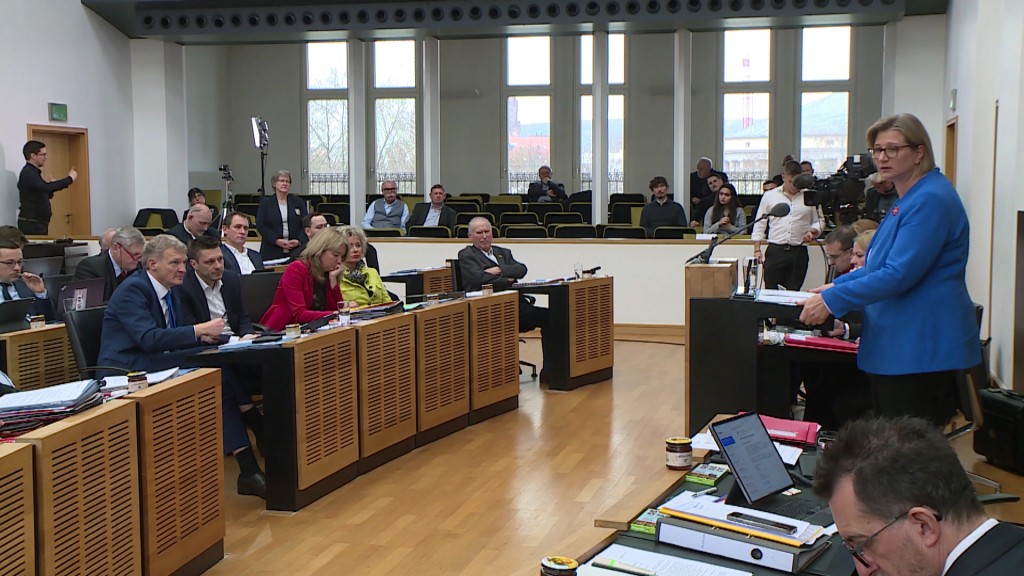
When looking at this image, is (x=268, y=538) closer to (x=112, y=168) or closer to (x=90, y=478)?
(x=90, y=478)

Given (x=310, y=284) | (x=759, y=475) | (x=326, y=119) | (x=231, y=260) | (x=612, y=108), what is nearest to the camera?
(x=759, y=475)

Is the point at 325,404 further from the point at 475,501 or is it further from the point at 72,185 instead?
the point at 72,185

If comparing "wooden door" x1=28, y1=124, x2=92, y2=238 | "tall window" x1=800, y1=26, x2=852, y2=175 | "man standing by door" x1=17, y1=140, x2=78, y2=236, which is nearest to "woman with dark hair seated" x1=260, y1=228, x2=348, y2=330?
"man standing by door" x1=17, y1=140, x2=78, y2=236

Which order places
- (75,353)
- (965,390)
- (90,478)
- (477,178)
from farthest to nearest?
(477,178) → (75,353) → (965,390) → (90,478)

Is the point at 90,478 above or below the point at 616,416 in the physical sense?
above

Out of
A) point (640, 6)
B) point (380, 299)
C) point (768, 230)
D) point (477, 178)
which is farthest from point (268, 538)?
point (477, 178)

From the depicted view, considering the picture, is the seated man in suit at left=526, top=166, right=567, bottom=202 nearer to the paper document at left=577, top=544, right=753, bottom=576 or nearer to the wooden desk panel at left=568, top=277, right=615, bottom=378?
the wooden desk panel at left=568, top=277, right=615, bottom=378

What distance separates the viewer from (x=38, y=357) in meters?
4.81

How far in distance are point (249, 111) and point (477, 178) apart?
437cm

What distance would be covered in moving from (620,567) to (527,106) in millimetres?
17221

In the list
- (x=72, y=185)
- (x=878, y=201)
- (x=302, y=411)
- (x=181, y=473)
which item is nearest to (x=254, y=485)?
(x=302, y=411)

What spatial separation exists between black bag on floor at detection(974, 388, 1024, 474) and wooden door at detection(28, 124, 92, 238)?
10.4 meters

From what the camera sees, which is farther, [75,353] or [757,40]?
[757,40]

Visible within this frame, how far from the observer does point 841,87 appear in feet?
57.9
